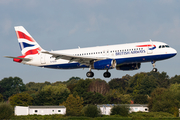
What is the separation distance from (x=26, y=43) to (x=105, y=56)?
750 inches

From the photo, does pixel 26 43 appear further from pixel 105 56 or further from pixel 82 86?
pixel 82 86

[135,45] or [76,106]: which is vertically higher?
[135,45]

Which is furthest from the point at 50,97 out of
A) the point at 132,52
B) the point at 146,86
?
the point at 146,86

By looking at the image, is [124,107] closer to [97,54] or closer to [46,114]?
[46,114]

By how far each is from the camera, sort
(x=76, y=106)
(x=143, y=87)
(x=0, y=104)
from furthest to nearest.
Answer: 1. (x=143, y=87)
2. (x=76, y=106)
3. (x=0, y=104)

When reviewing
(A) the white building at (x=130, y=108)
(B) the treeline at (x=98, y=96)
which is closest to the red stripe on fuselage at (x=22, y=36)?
(A) the white building at (x=130, y=108)

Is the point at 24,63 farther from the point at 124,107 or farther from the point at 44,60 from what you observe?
the point at 124,107

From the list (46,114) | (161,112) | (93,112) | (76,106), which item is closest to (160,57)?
(93,112)

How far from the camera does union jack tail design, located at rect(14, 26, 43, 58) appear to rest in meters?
62.1

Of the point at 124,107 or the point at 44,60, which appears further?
the point at 124,107

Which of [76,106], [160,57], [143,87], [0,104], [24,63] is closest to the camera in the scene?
[160,57]

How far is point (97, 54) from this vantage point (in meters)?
54.9

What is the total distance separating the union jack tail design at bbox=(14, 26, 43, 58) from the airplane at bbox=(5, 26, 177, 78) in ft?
0.69

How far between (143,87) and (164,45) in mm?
129133
